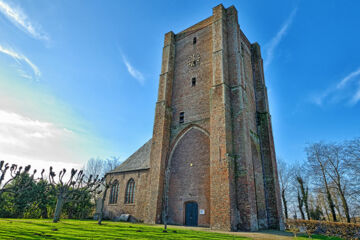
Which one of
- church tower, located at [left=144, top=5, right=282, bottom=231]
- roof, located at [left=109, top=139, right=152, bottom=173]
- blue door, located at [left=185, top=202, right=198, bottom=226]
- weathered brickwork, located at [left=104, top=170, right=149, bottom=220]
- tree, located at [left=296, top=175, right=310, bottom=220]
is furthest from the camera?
tree, located at [left=296, top=175, right=310, bottom=220]

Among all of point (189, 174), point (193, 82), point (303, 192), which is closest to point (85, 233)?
point (189, 174)

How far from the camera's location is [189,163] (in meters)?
18.7

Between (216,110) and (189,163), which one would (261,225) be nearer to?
(189,163)

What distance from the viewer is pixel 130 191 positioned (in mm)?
23344

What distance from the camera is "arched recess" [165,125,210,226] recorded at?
56.0 ft

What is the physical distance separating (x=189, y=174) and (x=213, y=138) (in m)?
3.82

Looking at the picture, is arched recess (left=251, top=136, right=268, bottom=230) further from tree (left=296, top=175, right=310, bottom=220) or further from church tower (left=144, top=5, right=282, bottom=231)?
tree (left=296, top=175, right=310, bottom=220)

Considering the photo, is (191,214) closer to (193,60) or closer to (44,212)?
(193,60)

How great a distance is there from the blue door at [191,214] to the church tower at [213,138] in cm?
7

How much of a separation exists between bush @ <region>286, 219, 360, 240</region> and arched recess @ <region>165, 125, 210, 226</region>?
6.40m

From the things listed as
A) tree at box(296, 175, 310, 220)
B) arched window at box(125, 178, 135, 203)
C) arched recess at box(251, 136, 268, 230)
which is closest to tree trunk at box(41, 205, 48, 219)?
arched window at box(125, 178, 135, 203)

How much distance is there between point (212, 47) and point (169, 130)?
9.30m

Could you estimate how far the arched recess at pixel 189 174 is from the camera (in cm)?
1708

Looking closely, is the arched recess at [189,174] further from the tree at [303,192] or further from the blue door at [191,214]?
the tree at [303,192]
